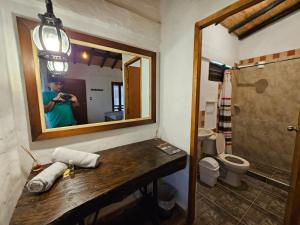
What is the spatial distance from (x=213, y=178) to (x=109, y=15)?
7.74ft

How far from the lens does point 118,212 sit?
4.88 ft

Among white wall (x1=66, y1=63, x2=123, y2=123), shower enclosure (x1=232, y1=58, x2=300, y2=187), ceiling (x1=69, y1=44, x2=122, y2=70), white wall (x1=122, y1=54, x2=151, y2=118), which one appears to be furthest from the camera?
shower enclosure (x1=232, y1=58, x2=300, y2=187)

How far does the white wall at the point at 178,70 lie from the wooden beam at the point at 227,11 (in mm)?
63

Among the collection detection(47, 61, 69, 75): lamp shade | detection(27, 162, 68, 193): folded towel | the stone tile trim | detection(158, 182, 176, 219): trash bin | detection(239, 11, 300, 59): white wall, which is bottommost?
detection(158, 182, 176, 219): trash bin

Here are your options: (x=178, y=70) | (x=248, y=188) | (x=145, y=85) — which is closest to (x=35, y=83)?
(x=145, y=85)

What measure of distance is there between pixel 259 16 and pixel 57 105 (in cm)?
309

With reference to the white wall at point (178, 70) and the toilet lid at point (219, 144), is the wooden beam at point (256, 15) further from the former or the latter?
the toilet lid at point (219, 144)

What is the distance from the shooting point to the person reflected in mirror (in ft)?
3.44

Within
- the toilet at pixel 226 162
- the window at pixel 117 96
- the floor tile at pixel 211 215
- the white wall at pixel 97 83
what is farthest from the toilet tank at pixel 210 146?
the white wall at pixel 97 83

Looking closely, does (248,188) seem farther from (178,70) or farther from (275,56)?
(275,56)

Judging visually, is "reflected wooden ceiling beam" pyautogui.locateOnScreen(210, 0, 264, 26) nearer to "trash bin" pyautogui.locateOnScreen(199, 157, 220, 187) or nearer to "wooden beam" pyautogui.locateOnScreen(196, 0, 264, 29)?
"wooden beam" pyautogui.locateOnScreen(196, 0, 264, 29)

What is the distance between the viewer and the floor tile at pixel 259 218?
1394mm

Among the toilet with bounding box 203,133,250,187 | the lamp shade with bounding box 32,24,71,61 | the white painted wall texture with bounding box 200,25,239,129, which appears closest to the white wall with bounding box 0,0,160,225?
the lamp shade with bounding box 32,24,71,61

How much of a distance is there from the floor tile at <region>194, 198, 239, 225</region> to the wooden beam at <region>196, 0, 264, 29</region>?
1935 millimetres
